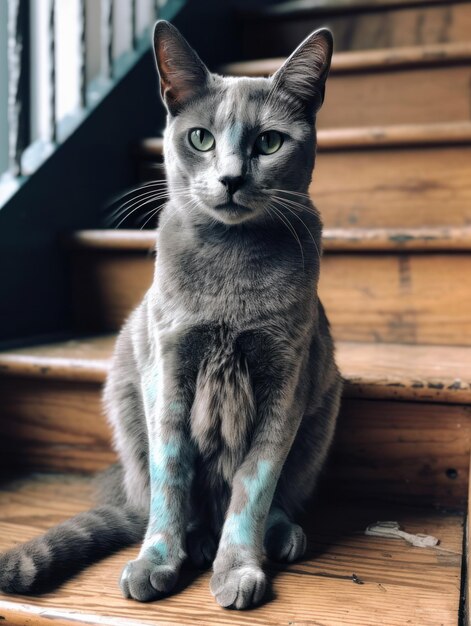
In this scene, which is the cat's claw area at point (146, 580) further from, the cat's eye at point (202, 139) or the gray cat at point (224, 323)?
the cat's eye at point (202, 139)

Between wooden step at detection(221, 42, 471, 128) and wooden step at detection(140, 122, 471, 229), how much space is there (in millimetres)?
318

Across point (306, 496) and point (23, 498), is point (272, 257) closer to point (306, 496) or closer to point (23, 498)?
point (306, 496)

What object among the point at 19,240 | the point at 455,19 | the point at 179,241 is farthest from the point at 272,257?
the point at 455,19

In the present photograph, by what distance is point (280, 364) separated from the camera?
93cm

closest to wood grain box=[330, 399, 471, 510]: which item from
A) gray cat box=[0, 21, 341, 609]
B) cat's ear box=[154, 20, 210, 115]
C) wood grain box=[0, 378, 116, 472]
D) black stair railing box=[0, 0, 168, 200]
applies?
gray cat box=[0, 21, 341, 609]

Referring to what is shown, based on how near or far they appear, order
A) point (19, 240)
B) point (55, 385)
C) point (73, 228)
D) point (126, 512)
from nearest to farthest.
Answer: point (126, 512)
point (55, 385)
point (19, 240)
point (73, 228)

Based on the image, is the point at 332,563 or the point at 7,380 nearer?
the point at 332,563

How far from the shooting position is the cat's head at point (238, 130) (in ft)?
2.93

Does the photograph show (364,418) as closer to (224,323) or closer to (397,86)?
(224,323)

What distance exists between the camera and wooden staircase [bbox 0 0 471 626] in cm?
86

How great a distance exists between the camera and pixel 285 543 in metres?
0.96

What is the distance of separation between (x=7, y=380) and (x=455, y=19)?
172cm

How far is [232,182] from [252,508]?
1.36ft

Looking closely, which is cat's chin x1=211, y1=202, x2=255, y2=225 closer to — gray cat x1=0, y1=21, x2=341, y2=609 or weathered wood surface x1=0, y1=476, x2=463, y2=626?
gray cat x1=0, y1=21, x2=341, y2=609
